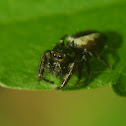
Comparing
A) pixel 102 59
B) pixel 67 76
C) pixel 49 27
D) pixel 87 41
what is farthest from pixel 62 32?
pixel 67 76

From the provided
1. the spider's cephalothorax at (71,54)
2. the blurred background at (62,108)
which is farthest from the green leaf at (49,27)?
the blurred background at (62,108)

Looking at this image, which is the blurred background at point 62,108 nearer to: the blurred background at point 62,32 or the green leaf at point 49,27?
the blurred background at point 62,32

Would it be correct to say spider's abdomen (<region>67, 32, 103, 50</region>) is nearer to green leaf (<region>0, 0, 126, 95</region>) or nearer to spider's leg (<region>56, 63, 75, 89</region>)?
green leaf (<region>0, 0, 126, 95</region>)

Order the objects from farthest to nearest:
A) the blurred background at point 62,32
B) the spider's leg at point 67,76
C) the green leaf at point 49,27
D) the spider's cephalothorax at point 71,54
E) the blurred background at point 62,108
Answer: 1. the blurred background at point 62,108
2. the blurred background at point 62,32
3. the green leaf at point 49,27
4. the spider's cephalothorax at point 71,54
5. the spider's leg at point 67,76

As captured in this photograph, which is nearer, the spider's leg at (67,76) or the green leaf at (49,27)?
the spider's leg at (67,76)

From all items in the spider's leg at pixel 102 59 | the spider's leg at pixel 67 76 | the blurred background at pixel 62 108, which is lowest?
the blurred background at pixel 62 108

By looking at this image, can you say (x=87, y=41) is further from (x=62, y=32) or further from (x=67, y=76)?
(x=67, y=76)

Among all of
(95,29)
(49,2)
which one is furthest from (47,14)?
(95,29)
